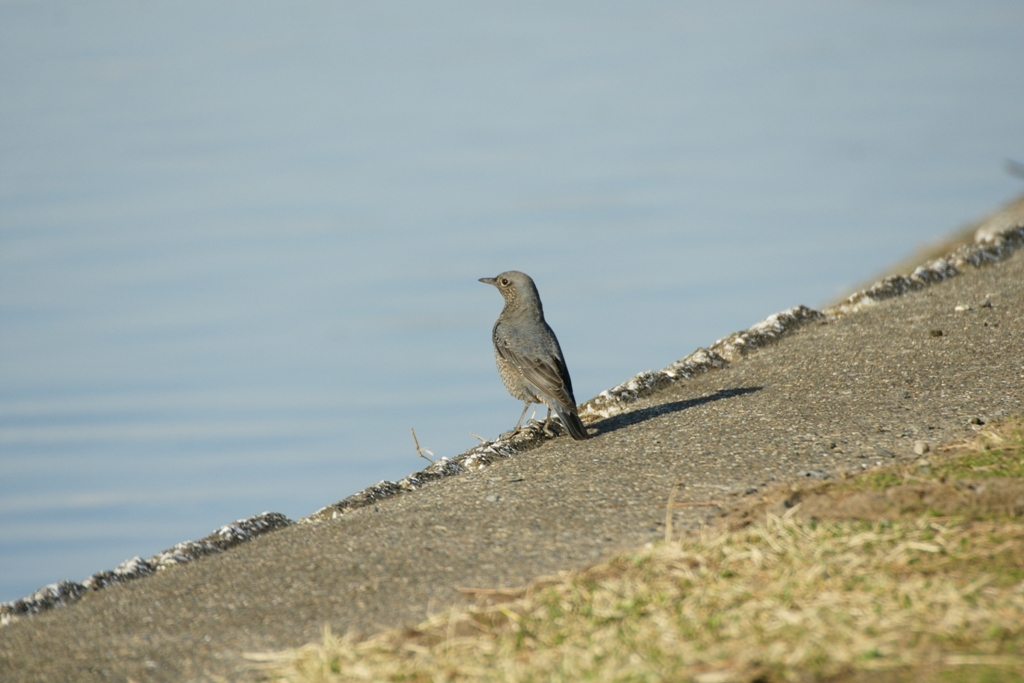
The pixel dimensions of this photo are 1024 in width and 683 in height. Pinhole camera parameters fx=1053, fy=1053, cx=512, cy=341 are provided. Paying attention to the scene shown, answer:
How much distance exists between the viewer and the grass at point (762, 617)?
3.11m

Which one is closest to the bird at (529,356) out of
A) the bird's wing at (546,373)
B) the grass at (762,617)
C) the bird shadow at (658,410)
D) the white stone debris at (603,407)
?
the bird's wing at (546,373)

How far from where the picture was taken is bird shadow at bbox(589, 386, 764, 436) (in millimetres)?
6707

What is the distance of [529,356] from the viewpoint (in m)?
7.14

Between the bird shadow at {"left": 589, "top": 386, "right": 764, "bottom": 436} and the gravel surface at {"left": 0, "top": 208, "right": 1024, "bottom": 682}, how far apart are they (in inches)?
0.9

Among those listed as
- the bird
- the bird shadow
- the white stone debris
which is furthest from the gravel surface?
the bird

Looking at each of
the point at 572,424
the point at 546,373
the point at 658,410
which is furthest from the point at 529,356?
the point at 658,410

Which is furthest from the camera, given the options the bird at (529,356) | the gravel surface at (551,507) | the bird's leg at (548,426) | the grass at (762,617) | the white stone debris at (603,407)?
the bird's leg at (548,426)

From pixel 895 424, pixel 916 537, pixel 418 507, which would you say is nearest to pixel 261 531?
pixel 418 507

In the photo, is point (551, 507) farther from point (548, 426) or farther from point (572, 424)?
point (548, 426)

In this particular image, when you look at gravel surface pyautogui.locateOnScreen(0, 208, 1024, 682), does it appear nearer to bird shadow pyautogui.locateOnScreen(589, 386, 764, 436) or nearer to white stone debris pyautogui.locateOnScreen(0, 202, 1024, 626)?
bird shadow pyautogui.locateOnScreen(589, 386, 764, 436)

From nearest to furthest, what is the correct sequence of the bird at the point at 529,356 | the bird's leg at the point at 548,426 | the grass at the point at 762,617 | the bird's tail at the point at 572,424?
the grass at the point at 762,617
the bird's tail at the point at 572,424
the bird at the point at 529,356
the bird's leg at the point at 548,426

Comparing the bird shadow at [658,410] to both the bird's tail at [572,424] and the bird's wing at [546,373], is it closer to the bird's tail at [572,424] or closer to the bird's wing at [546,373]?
the bird's tail at [572,424]

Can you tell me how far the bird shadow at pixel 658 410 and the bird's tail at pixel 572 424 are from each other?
0.13 meters

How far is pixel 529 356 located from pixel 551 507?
2.32m
